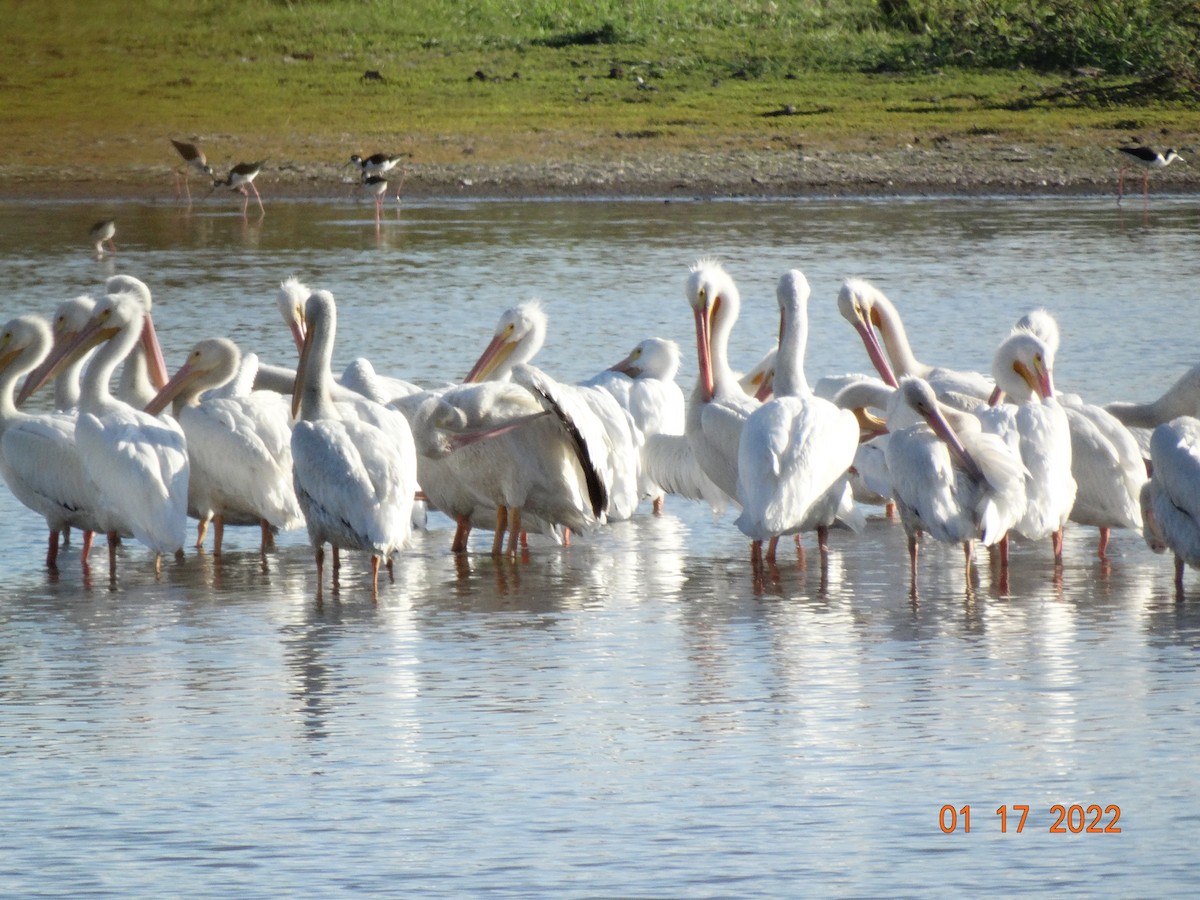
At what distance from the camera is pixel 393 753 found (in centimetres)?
529

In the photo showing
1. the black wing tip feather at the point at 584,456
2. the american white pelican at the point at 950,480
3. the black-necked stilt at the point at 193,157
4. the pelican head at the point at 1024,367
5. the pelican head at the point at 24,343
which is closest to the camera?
the american white pelican at the point at 950,480

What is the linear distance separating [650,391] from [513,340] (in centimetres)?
65

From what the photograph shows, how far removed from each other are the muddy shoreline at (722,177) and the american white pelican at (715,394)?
14554 millimetres

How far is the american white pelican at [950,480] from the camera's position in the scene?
682cm

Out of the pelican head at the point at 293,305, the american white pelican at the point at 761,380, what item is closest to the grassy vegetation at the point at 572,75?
the american white pelican at the point at 761,380

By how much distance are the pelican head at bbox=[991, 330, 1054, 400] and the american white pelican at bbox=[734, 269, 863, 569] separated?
84 cm

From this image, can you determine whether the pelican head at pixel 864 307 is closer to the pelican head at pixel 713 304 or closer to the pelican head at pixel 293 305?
the pelican head at pixel 713 304

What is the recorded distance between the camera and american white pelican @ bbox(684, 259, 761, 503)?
311 inches

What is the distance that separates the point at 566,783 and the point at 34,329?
429cm

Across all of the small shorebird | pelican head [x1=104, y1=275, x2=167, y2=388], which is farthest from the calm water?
the small shorebird

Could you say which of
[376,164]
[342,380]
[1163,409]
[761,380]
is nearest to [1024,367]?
[1163,409]

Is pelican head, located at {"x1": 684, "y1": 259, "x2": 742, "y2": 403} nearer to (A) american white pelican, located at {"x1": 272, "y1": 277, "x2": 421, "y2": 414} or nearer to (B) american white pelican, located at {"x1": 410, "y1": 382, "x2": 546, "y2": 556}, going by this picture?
(B) american white pelican, located at {"x1": 410, "y1": 382, "x2": 546, "y2": 556}

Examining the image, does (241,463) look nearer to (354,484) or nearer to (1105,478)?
(354,484)

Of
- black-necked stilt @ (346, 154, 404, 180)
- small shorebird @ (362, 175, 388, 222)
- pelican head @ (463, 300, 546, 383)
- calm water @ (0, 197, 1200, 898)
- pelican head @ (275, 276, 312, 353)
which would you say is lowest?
calm water @ (0, 197, 1200, 898)
